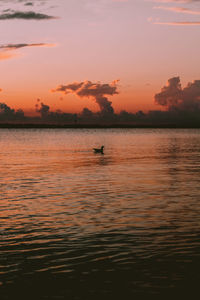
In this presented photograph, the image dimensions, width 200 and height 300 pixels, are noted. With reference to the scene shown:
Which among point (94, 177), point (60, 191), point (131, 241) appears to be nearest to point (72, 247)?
point (131, 241)

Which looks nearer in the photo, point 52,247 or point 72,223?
point 52,247

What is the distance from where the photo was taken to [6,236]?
19.0 m

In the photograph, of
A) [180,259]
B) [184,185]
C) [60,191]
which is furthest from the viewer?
[184,185]

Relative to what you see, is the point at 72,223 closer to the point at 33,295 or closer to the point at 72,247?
the point at 72,247

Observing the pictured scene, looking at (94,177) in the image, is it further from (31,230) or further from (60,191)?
(31,230)

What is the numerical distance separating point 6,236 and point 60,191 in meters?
13.6

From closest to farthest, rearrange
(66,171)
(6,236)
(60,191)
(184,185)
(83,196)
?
(6,236)
(83,196)
(60,191)
(184,185)
(66,171)

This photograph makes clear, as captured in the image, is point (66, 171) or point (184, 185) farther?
point (66, 171)

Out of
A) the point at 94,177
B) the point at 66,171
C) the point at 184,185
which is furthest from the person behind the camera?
the point at 66,171

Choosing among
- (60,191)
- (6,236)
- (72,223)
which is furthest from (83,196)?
(6,236)

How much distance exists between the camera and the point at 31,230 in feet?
65.8

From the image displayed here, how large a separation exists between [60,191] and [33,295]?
65.3ft

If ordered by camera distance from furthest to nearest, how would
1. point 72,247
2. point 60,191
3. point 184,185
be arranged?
point 184,185 < point 60,191 < point 72,247

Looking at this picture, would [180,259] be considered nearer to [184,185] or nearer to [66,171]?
[184,185]
